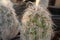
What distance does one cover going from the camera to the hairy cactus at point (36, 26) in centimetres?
558

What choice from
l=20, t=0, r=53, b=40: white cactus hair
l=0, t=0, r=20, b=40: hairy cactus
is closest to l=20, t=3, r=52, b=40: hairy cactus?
l=20, t=0, r=53, b=40: white cactus hair

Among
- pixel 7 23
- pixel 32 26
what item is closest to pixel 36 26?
pixel 32 26

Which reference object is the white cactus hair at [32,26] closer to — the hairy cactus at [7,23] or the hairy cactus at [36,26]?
the hairy cactus at [36,26]

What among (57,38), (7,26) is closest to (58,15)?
(57,38)

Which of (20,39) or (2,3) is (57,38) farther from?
(2,3)

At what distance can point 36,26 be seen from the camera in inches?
220

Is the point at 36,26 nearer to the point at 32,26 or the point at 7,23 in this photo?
the point at 32,26

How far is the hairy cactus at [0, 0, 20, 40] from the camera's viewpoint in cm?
555

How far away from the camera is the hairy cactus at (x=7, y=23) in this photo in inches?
218

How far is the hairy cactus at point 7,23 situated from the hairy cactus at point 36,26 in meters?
0.29

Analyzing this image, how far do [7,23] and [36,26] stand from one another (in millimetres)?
731

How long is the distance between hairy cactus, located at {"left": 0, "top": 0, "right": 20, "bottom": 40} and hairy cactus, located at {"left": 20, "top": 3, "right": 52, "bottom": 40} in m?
0.29

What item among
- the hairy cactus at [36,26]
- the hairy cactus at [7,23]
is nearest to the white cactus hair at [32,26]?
the hairy cactus at [36,26]

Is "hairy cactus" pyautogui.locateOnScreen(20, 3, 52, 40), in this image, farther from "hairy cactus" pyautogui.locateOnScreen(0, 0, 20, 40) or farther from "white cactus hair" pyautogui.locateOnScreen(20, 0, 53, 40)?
"hairy cactus" pyautogui.locateOnScreen(0, 0, 20, 40)
